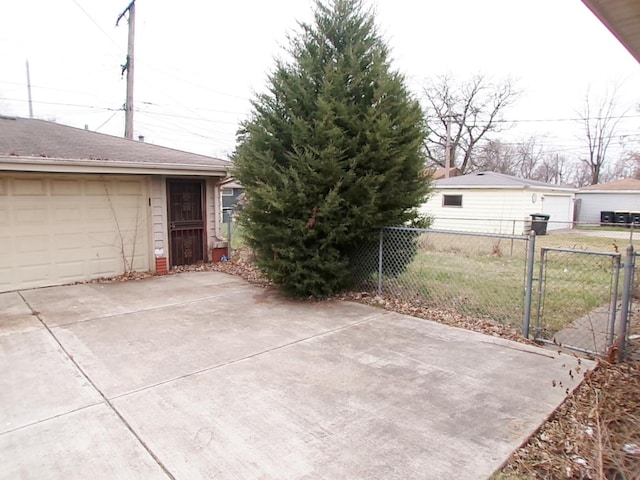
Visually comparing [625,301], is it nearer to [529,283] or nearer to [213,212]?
[529,283]

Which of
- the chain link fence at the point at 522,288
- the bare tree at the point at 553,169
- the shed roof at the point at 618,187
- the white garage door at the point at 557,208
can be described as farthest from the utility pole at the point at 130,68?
the bare tree at the point at 553,169

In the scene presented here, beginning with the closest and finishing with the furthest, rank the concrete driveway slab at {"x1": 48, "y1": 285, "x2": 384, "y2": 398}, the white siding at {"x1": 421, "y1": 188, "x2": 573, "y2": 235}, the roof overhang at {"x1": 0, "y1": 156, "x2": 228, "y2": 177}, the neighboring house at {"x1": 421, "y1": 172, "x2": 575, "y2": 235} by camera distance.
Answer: the concrete driveway slab at {"x1": 48, "y1": 285, "x2": 384, "y2": 398}, the roof overhang at {"x1": 0, "y1": 156, "x2": 228, "y2": 177}, the white siding at {"x1": 421, "y1": 188, "x2": 573, "y2": 235}, the neighboring house at {"x1": 421, "y1": 172, "x2": 575, "y2": 235}

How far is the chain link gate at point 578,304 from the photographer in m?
4.14

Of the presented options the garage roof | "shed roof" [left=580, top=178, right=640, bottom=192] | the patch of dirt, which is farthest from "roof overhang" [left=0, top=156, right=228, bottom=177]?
"shed roof" [left=580, top=178, right=640, bottom=192]

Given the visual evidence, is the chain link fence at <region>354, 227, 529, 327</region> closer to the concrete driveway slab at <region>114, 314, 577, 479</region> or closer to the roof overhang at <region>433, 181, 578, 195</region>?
the concrete driveway slab at <region>114, 314, 577, 479</region>

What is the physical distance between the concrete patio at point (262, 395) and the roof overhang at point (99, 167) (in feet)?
7.77

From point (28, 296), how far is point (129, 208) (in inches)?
94.4

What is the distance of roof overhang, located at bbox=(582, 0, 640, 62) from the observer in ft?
7.29

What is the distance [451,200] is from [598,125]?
26.1 metres

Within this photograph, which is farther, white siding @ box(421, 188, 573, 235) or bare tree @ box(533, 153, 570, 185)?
bare tree @ box(533, 153, 570, 185)

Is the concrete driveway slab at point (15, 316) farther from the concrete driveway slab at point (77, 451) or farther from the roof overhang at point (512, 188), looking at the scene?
the roof overhang at point (512, 188)

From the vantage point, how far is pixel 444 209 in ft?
63.4

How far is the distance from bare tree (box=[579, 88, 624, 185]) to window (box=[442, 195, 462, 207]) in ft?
77.9

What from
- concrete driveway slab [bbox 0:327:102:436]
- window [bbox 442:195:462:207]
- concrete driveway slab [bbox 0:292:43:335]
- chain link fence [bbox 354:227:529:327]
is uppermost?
window [bbox 442:195:462:207]
